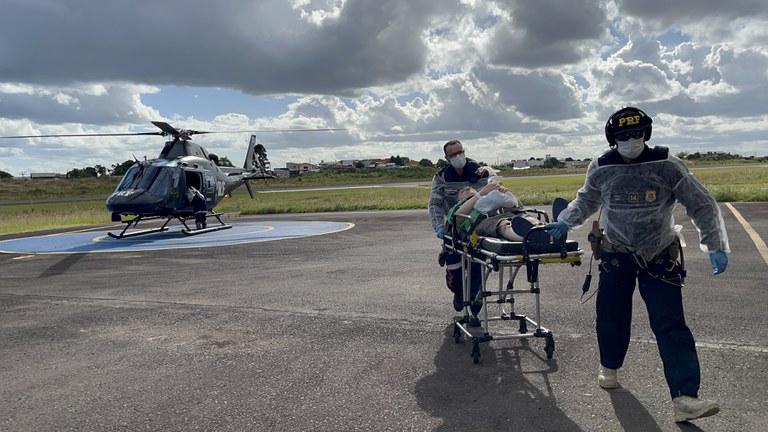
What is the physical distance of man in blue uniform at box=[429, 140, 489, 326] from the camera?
249 inches

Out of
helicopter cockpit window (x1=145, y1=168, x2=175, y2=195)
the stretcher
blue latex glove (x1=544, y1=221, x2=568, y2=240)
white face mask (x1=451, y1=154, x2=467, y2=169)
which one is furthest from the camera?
helicopter cockpit window (x1=145, y1=168, x2=175, y2=195)

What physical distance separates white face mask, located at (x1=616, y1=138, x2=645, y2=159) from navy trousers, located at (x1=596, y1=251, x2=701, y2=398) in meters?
0.76

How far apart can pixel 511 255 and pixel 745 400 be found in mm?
1938

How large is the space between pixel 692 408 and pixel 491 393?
1.38m

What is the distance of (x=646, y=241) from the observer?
4121 millimetres

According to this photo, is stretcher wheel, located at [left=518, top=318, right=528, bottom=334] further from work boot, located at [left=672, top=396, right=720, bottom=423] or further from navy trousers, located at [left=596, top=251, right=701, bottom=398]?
work boot, located at [left=672, top=396, right=720, bottom=423]

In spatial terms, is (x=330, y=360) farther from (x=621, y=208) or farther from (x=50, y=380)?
(x=621, y=208)

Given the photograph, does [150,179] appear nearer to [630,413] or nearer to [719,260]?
[630,413]

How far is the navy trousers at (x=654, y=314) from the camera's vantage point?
151 inches

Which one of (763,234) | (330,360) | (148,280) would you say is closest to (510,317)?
(330,360)

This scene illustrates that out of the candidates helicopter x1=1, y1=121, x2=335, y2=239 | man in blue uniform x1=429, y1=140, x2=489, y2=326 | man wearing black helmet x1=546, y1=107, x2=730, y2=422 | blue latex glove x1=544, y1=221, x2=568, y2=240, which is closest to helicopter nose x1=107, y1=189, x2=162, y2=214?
helicopter x1=1, y1=121, x2=335, y2=239

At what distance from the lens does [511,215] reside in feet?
17.6

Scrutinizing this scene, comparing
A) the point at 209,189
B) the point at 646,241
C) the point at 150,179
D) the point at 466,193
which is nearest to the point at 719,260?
the point at 646,241

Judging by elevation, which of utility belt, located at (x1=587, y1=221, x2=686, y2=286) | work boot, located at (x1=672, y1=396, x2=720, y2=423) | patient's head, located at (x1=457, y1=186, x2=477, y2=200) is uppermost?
patient's head, located at (x1=457, y1=186, x2=477, y2=200)
